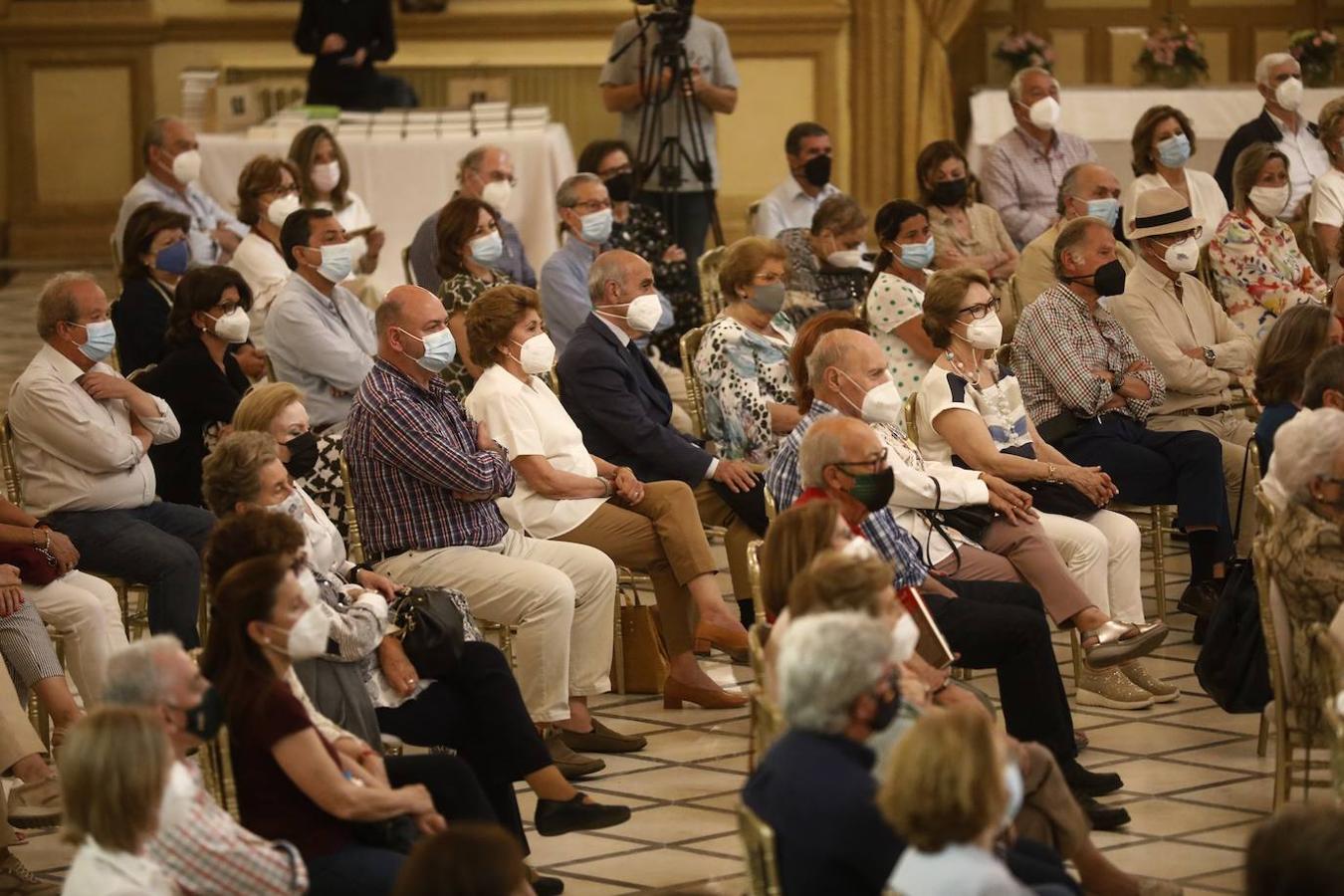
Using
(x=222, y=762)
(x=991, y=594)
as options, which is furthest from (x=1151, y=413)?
(x=222, y=762)

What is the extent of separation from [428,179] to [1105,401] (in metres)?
4.69

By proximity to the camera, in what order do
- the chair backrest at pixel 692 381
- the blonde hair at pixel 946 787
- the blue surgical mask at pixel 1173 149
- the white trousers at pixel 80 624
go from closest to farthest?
the blonde hair at pixel 946 787
the white trousers at pixel 80 624
the chair backrest at pixel 692 381
the blue surgical mask at pixel 1173 149

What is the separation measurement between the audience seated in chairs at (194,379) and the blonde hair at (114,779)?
2905mm

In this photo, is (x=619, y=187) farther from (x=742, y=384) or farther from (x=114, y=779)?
(x=114, y=779)

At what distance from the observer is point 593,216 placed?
745cm

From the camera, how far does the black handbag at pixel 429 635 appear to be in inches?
183

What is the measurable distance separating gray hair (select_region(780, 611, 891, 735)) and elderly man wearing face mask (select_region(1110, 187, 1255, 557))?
3.42 m

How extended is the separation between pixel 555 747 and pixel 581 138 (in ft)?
25.3

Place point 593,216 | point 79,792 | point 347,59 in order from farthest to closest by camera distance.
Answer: point 347,59 → point 593,216 → point 79,792

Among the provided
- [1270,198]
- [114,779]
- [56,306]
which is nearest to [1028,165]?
[1270,198]

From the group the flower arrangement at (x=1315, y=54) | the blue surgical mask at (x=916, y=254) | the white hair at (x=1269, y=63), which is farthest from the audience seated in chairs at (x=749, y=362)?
the flower arrangement at (x=1315, y=54)

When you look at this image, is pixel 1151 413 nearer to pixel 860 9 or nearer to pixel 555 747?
pixel 555 747

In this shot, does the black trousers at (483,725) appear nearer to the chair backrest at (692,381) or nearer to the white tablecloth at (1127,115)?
the chair backrest at (692,381)

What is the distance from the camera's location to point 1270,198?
768 cm
